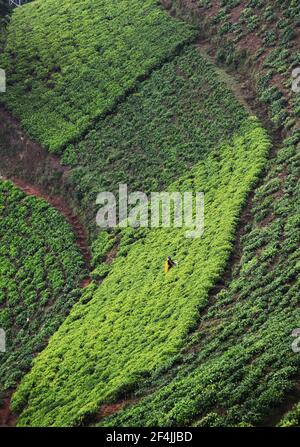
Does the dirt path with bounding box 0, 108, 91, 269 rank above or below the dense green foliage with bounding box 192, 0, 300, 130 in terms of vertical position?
below

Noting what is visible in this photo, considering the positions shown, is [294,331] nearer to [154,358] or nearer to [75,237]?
[154,358]

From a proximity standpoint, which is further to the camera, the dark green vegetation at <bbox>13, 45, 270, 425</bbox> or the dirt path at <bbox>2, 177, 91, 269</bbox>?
the dirt path at <bbox>2, 177, 91, 269</bbox>

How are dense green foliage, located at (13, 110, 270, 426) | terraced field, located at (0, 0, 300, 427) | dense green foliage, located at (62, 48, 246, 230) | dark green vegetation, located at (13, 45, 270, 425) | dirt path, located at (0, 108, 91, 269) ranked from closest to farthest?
terraced field, located at (0, 0, 300, 427) → dense green foliage, located at (13, 110, 270, 426) → dark green vegetation, located at (13, 45, 270, 425) → dense green foliage, located at (62, 48, 246, 230) → dirt path, located at (0, 108, 91, 269)

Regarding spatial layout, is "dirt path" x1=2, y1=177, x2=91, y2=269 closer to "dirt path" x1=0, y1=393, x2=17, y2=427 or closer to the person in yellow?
the person in yellow

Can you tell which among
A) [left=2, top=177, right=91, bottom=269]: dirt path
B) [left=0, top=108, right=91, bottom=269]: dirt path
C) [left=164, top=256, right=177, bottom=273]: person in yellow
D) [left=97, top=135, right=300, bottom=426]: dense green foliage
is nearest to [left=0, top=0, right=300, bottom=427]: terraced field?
[left=97, top=135, right=300, bottom=426]: dense green foliage

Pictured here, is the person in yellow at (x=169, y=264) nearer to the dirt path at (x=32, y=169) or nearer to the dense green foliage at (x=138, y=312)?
the dense green foliage at (x=138, y=312)

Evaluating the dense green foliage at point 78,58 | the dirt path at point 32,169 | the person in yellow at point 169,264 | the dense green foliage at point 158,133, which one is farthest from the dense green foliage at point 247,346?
the dense green foliage at point 78,58
